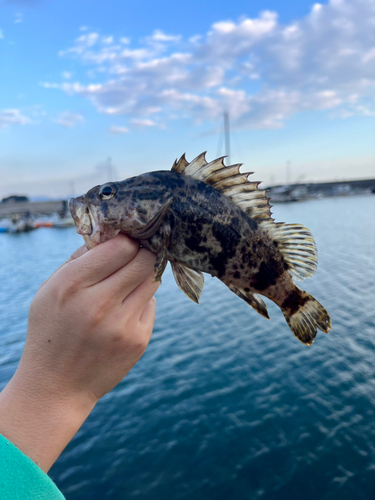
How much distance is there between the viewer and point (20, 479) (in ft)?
5.52

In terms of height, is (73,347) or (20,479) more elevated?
(73,347)

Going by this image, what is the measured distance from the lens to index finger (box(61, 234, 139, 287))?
253 centimetres

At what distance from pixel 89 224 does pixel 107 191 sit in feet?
1.26

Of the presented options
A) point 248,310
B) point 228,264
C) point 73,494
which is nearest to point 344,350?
point 248,310

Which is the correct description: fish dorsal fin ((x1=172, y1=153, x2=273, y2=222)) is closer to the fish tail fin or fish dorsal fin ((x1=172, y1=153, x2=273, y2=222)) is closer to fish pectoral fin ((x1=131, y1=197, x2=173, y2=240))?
fish pectoral fin ((x1=131, y1=197, x2=173, y2=240))

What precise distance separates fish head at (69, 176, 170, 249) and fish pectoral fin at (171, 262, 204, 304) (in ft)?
2.23

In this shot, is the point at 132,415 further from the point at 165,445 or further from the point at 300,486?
the point at 300,486

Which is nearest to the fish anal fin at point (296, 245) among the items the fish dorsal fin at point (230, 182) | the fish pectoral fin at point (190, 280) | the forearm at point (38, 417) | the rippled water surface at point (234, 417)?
the fish dorsal fin at point (230, 182)

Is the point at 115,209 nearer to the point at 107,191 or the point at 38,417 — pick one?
the point at 107,191

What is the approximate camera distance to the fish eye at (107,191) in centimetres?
343

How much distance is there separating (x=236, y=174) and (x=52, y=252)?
50005 mm

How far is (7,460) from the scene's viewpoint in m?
1.71

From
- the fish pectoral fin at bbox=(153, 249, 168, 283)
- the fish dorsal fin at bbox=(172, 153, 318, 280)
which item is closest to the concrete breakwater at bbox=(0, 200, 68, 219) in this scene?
the fish dorsal fin at bbox=(172, 153, 318, 280)

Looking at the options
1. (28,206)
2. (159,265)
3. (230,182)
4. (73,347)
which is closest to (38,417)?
(73,347)
